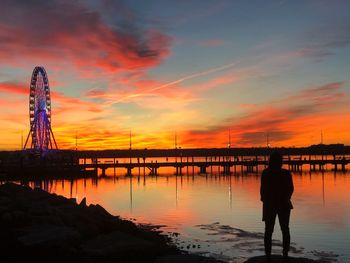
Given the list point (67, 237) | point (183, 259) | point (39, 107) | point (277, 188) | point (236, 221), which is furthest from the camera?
point (39, 107)

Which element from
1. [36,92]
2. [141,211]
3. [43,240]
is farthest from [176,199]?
[36,92]

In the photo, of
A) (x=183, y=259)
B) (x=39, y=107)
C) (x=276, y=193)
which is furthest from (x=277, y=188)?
(x=39, y=107)

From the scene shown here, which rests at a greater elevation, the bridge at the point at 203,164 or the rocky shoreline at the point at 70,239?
the bridge at the point at 203,164

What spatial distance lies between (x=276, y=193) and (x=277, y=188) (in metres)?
0.11

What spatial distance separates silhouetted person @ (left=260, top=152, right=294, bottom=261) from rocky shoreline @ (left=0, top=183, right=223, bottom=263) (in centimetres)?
176

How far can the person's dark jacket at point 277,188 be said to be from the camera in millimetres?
9750

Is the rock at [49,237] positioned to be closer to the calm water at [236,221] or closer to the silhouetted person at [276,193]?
the silhouetted person at [276,193]

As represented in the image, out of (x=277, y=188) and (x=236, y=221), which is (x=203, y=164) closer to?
(x=236, y=221)

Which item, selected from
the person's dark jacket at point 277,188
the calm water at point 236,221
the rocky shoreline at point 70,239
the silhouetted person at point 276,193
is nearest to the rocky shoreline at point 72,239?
the rocky shoreline at point 70,239

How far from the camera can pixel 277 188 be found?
32.0ft

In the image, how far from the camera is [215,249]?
18.9 m

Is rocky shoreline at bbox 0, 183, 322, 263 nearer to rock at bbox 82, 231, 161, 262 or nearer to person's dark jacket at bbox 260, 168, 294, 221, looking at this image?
rock at bbox 82, 231, 161, 262

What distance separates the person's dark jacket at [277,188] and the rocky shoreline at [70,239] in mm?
2028

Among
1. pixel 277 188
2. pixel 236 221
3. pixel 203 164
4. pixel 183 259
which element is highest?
pixel 277 188
